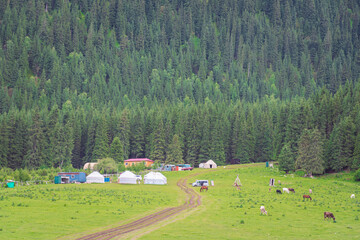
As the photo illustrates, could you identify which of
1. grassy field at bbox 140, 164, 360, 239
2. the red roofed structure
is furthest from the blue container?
the red roofed structure

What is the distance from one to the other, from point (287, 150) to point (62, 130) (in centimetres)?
7426

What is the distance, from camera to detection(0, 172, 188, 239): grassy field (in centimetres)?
4409

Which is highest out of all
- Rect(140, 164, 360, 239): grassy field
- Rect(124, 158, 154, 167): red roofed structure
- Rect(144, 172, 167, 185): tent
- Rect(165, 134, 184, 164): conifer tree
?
Rect(165, 134, 184, 164): conifer tree

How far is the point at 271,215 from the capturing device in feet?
183

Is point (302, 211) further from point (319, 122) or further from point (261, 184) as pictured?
point (319, 122)

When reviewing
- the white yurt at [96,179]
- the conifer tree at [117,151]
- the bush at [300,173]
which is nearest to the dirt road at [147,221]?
the white yurt at [96,179]

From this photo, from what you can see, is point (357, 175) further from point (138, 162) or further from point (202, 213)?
point (138, 162)

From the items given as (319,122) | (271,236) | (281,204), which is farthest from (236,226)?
(319,122)

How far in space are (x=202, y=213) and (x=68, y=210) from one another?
17.1 metres

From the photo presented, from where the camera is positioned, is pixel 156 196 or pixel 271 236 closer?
pixel 271 236

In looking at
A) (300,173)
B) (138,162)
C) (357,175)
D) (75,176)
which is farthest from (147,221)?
(138,162)

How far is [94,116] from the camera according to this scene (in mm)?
172000

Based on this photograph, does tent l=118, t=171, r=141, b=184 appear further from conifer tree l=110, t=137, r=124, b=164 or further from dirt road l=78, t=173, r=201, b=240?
conifer tree l=110, t=137, r=124, b=164

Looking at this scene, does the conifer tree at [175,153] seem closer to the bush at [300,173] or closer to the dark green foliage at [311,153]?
the bush at [300,173]
